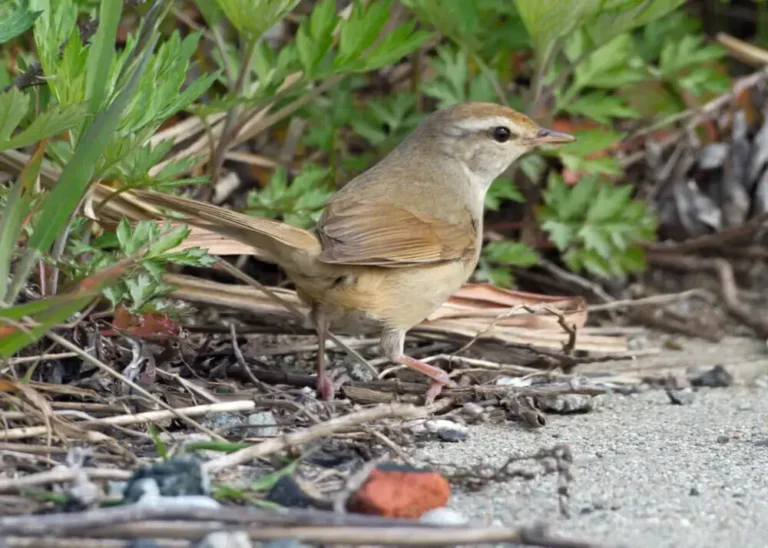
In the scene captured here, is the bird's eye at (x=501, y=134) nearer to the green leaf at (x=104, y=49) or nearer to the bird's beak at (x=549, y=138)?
the bird's beak at (x=549, y=138)

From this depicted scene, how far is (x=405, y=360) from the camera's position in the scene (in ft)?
13.5

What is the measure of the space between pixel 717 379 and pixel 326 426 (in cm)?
226

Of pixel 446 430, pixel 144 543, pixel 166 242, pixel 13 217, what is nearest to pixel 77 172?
pixel 13 217

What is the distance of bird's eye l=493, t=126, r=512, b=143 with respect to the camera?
15.4ft

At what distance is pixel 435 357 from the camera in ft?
13.8

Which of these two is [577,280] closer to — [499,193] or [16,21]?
[499,193]

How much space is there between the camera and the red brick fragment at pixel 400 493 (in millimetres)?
2473

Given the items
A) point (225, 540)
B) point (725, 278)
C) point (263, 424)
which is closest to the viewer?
point (225, 540)

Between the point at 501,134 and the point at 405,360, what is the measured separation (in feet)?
3.89

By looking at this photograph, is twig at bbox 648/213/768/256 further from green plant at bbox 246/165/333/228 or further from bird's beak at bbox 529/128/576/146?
green plant at bbox 246/165/333/228

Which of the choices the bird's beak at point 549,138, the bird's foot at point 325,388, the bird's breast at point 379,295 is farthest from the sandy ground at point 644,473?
the bird's beak at point 549,138

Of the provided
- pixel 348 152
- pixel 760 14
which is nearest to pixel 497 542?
pixel 348 152

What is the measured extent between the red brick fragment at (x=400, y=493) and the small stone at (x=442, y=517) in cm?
2

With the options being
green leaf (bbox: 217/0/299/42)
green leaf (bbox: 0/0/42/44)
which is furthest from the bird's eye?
green leaf (bbox: 0/0/42/44)
